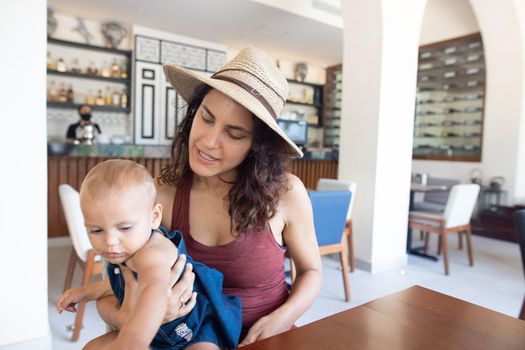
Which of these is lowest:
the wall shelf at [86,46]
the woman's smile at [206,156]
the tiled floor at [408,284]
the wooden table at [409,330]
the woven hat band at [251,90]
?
the tiled floor at [408,284]

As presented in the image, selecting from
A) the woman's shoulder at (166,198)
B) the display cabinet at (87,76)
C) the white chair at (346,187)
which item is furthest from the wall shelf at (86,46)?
the woman's shoulder at (166,198)

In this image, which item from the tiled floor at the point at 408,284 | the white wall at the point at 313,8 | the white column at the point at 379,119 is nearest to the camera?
the tiled floor at the point at 408,284

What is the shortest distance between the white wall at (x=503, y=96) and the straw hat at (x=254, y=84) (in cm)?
557

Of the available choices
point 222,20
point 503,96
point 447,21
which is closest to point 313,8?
point 222,20

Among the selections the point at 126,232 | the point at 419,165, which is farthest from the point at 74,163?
the point at 419,165

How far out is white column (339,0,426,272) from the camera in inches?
143

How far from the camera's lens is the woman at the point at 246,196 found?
105cm

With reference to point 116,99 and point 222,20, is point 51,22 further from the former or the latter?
point 222,20

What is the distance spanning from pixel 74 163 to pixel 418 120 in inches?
236

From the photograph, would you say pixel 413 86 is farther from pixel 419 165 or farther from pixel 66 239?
pixel 66 239

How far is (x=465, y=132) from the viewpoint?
6227 millimetres
